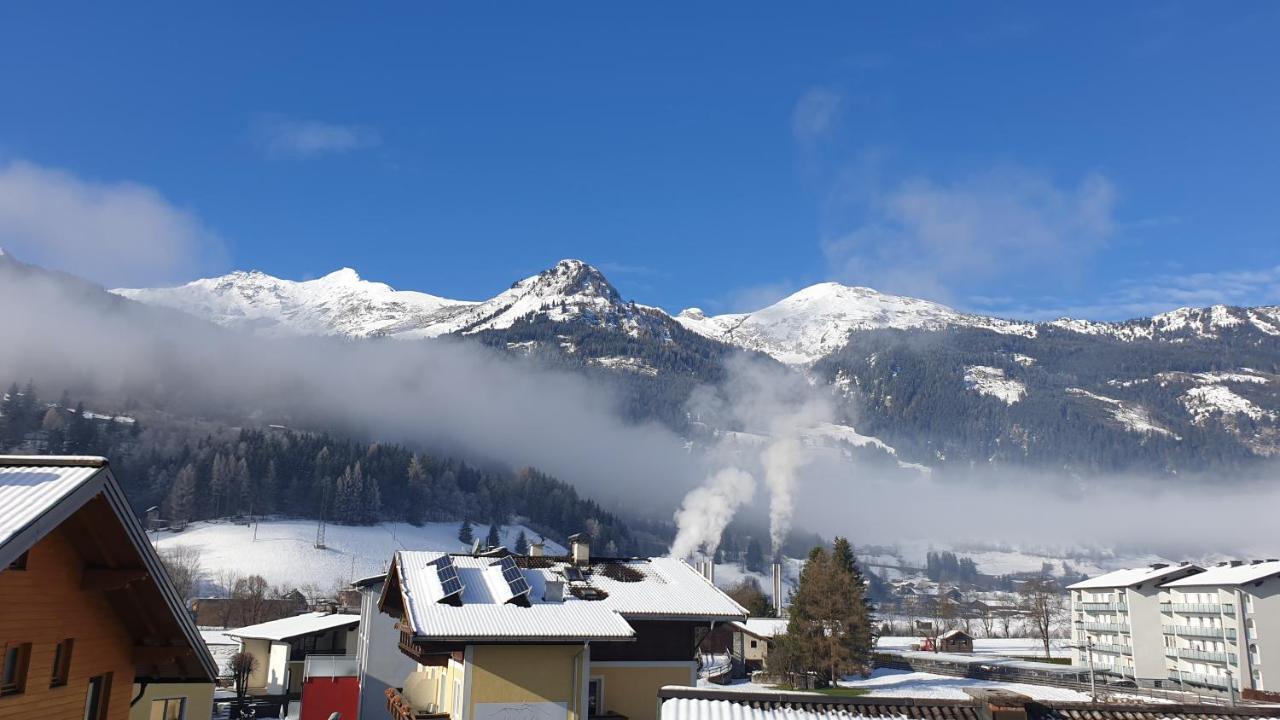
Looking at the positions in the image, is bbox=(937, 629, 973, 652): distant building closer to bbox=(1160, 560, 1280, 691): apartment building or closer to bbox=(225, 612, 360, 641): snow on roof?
bbox=(1160, 560, 1280, 691): apartment building

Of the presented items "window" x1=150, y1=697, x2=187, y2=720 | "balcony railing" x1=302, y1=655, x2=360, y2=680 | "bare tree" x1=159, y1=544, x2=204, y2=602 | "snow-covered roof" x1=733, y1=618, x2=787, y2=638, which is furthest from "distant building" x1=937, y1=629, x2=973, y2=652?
"window" x1=150, y1=697, x2=187, y2=720

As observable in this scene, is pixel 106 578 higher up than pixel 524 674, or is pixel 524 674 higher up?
pixel 106 578

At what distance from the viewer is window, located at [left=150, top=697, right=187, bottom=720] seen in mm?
28562

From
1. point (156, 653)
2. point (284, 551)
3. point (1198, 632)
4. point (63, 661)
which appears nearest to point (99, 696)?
point (156, 653)

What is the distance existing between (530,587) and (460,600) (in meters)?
2.84

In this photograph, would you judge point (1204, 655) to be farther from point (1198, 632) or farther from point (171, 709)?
point (171, 709)

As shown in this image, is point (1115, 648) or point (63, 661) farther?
point (1115, 648)

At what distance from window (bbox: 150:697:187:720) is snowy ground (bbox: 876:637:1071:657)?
103816 mm

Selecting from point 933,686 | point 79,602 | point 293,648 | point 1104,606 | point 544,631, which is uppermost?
point 79,602

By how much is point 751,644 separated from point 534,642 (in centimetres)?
6776

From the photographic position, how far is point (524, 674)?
31.9 m

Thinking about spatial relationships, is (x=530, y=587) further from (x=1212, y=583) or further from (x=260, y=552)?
(x=260, y=552)

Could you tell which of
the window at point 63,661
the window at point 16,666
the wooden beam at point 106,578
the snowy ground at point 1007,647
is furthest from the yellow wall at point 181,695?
the snowy ground at point 1007,647

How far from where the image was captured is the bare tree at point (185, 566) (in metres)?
138
